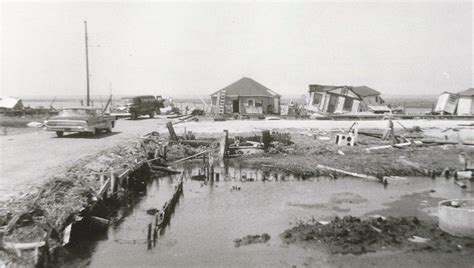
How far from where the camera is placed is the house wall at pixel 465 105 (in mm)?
47781

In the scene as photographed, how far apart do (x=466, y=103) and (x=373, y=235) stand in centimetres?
4383

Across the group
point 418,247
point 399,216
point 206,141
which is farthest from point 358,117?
point 418,247

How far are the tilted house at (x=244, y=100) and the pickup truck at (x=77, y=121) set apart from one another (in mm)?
24960

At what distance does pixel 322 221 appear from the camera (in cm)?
1240

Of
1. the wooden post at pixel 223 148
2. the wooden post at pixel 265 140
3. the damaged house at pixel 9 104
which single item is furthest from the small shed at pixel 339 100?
the damaged house at pixel 9 104

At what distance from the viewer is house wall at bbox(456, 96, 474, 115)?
157 feet

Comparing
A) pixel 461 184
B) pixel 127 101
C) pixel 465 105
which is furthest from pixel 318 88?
pixel 461 184

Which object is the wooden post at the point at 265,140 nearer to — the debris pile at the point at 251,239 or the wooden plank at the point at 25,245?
the debris pile at the point at 251,239

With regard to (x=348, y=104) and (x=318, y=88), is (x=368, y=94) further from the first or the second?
(x=348, y=104)

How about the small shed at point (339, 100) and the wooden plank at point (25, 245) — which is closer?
the wooden plank at point (25, 245)

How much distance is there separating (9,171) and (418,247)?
12.1 m

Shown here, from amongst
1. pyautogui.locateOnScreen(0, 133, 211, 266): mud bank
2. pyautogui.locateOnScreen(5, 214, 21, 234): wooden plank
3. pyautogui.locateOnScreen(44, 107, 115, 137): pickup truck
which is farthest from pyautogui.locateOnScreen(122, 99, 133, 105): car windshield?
pyautogui.locateOnScreen(5, 214, 21, 234): wooden plank

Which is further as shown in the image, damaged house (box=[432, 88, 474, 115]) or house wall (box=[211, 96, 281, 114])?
house wall (box=[211, 96, 281, 114])

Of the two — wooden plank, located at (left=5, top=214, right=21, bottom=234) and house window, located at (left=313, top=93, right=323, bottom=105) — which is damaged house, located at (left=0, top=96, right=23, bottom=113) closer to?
house window, located at (left=313, top=93, right=323, bottom=105)
